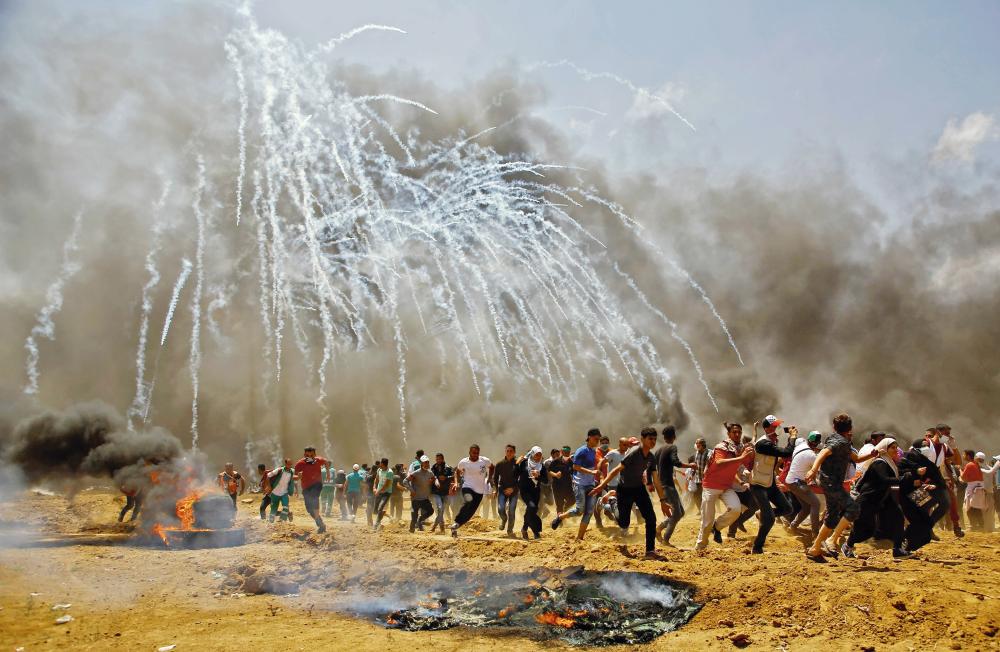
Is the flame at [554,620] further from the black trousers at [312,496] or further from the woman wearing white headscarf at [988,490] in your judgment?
the woman wearing white headscarf at [988,490]

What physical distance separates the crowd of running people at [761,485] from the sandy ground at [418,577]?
17.3 inches

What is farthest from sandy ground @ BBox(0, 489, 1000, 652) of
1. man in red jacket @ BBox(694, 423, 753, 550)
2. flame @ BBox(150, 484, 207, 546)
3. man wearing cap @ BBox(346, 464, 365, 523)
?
man wearing cap @ BBox(346, 464, 365, 523)

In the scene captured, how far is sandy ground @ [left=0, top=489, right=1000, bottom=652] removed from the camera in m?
6.73

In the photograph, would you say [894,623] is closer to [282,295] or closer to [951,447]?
[951,447]

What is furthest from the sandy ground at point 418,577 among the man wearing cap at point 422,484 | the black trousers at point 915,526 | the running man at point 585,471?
the man wearing cap at point 422,484

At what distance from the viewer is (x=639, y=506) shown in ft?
33.8

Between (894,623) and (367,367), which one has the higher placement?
(367,367)

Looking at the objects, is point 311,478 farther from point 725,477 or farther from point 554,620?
point 725,477

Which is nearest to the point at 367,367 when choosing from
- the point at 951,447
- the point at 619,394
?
the point at 619,394

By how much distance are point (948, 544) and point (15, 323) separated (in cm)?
4281

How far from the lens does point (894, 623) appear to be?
656cm

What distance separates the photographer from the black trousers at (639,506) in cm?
→ 986

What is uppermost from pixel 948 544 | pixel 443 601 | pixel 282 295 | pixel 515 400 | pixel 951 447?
pixel 282 295

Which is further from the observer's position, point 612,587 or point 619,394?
point 619,394
